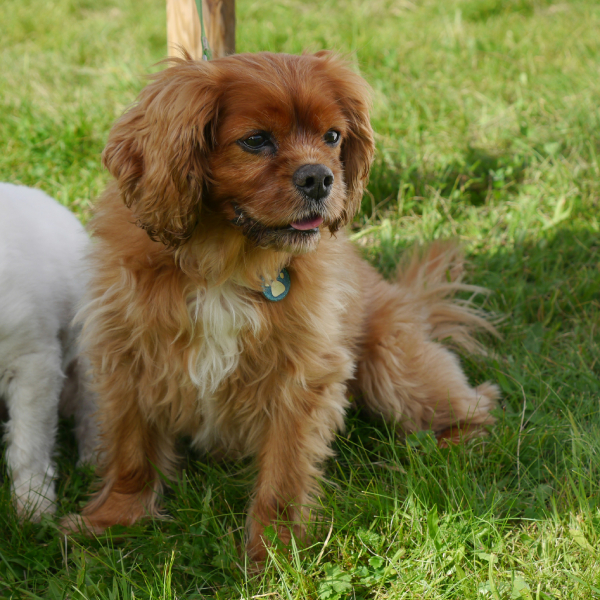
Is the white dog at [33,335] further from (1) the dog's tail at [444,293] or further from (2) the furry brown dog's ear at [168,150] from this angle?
(1) the dog's tail at [444,293]

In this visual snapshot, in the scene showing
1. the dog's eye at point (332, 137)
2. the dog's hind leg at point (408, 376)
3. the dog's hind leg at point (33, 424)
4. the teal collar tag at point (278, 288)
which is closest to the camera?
the dog's eye at point (332, 137)

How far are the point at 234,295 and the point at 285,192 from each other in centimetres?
46

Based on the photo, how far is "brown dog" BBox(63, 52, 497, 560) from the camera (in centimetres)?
213

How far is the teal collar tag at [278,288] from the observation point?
7.97 feet

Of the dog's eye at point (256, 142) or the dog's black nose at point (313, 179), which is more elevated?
the dog's eye at point (256, 142)

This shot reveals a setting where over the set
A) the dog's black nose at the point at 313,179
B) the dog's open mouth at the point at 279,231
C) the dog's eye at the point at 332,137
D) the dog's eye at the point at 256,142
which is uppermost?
the dog's eye at the point at 256,142

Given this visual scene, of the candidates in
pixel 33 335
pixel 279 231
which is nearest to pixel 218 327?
pixel 279 231

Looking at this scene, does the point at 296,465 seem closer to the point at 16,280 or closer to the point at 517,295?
the point at 16,280

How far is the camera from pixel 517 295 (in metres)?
3.71

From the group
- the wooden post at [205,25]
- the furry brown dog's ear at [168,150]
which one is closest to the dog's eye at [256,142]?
the furry brown dog's ear at [168,150]

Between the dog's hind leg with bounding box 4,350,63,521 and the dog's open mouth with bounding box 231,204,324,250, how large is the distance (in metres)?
0.99

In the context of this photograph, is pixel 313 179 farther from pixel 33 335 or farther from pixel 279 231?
pixel 33 335

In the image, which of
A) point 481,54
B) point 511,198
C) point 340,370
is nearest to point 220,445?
point 340,370

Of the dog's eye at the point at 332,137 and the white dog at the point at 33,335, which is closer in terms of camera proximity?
the dog's eye at the point at 332,137
